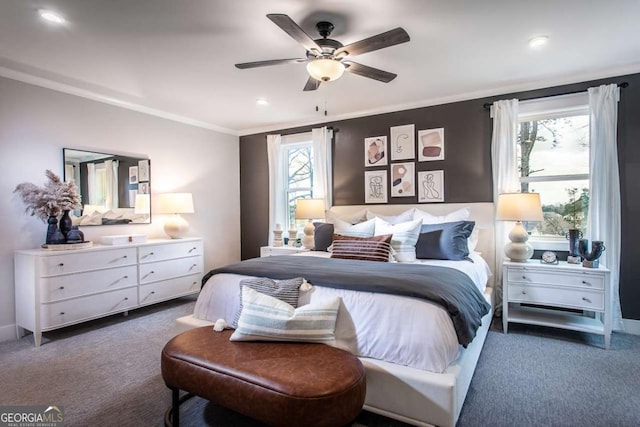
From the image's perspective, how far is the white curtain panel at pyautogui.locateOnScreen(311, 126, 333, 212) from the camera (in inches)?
181

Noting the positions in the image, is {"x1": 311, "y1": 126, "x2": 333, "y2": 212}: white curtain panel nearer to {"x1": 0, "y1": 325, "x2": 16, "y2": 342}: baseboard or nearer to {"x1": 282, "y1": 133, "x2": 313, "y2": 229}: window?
{"x1": 282, "y1": 133, "x2": 313, "y2": 229}: window

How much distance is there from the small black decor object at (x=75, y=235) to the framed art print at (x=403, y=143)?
11.5 ft

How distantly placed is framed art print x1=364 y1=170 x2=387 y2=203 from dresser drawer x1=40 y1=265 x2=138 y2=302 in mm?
2837

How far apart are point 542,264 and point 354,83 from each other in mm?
2458

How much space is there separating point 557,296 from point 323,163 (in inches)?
116

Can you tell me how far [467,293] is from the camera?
7.02 feet

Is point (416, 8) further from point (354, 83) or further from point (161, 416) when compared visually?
point (161, 416)

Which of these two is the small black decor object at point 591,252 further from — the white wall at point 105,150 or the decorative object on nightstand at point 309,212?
the white wall at point 105,150

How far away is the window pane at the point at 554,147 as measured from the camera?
3.36 m

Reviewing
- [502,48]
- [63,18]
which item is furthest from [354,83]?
[63,18]

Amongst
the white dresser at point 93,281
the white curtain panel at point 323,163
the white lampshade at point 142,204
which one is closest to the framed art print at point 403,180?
→ the white curtain panel at point 323,163

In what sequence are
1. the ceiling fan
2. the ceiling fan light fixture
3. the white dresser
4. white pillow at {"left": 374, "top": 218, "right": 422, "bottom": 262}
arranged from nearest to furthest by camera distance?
the ceiling fan
the ceiling fan light fixture
the white dresser
white pillow at {"left": 374, "top": 218, "right": 422, "bottom": 262}

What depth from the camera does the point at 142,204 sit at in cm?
414

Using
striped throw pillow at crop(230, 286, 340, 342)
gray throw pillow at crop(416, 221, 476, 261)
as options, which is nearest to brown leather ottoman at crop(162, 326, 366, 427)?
striped throw pillow at crop(230, 286, 340, 342)
